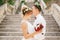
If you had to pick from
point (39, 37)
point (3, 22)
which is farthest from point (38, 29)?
point (3, 22)

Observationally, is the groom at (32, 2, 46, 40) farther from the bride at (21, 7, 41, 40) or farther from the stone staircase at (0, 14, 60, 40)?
the stone staircase at (0, 14, 60, 40)

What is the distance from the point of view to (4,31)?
212 inches

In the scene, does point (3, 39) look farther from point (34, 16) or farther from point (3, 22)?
point (34, 16)

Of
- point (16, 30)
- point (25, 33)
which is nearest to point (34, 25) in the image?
point (25, 33)

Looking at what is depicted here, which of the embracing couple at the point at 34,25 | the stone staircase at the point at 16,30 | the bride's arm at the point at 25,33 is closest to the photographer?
the bride's arm at the point at 25,33

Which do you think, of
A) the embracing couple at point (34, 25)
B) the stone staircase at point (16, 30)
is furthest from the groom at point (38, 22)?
the stone staircase at point (16, 30)

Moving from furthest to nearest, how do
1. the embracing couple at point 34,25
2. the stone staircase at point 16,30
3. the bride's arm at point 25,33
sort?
the stone staircase at point 16,30, the embracing couple at point 34,25, the bride's arm at point 25,33

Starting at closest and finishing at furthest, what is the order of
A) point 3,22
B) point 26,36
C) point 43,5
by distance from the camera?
point 26,36
point 43,5
point 3,22

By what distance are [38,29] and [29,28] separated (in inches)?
5.2

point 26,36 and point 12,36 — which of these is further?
point 12,36

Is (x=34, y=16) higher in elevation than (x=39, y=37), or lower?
higher

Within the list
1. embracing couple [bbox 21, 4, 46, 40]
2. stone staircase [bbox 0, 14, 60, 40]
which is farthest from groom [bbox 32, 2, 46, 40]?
stone staircase [bbox 0, 14, 60, 40]

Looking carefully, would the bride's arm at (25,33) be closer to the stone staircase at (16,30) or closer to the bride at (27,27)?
the bride at (27,27)

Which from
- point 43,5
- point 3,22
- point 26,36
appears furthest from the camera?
point 3,22
